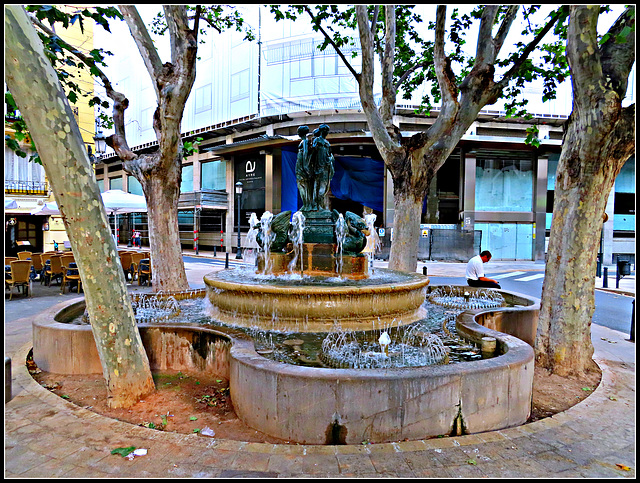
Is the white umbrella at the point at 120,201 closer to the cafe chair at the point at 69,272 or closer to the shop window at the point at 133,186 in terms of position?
the cafe chair at the point at 69,272

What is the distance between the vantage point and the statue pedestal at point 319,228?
24.6 ft

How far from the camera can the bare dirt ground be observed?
11.3 ft

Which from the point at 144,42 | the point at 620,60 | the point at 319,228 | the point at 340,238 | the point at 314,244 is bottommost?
the point at 314,244

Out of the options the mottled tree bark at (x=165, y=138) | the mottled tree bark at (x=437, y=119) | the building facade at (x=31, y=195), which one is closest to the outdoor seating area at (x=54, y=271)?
the mottled tree bark at (x=165, y=138)

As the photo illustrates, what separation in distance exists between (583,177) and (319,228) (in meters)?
4.27

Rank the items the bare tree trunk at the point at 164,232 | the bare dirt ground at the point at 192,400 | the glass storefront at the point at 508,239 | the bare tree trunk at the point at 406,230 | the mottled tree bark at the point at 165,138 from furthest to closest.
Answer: the glass storefront at the point at 508,239 → the bare tree trunk at the point at 406,230 → the bare tree trunk at the point at 164,232 → the mottled tree bark at the point at 165,138 → the bare dirt ground at the point at 192,400

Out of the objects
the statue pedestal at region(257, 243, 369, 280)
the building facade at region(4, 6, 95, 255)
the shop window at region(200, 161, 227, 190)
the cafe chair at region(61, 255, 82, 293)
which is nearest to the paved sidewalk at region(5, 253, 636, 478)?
the statue pedestal at region(257, 243, 369, 280)

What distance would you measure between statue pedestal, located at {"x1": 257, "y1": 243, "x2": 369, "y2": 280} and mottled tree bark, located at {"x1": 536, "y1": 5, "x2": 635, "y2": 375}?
3078 mm

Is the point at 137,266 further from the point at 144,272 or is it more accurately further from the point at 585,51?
the point at 585,51

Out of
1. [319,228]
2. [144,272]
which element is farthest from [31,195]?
[319,228]

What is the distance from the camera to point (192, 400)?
156 inches

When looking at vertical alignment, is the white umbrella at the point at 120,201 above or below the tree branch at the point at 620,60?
below

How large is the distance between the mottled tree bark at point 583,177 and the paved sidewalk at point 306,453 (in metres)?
1.30

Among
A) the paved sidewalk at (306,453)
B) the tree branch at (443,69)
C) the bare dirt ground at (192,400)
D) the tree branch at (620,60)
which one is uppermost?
the tree branch at (443,69)
